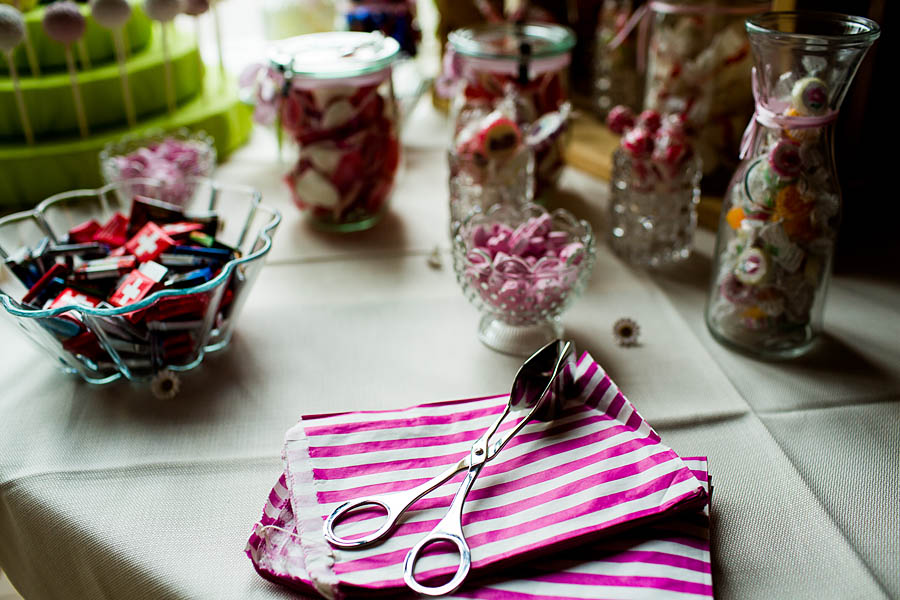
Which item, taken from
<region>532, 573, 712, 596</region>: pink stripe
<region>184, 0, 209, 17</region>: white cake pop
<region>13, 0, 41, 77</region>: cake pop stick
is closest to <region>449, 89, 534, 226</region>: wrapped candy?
<region>184, 0, 209, 17</region>: white cake pop

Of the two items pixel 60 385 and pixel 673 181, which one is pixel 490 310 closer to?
pixel 673 181

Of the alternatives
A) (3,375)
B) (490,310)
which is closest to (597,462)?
(490,310)

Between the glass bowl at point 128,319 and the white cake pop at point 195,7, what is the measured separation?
1.13 feet

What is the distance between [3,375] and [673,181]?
0.76m

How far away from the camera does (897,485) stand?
59cm

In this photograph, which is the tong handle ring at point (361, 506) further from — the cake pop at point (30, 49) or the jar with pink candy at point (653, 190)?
the cake pop at point (30, 49)

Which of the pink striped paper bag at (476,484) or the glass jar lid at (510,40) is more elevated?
the glass jar lid at (510,40)

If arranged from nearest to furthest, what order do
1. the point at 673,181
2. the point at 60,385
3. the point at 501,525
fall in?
the point at 501,525
the point at 60,385
the point at 673,181

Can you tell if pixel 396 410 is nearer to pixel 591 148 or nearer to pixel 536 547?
pixel 536 547

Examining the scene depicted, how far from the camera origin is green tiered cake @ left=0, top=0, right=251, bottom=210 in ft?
3.43

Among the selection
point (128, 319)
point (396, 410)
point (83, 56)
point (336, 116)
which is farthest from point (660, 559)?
point (83, 56)

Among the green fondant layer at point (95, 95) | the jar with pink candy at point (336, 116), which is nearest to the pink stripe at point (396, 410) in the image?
the jar with pink candy at point (336, 116)

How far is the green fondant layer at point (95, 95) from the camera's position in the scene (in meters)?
1.05

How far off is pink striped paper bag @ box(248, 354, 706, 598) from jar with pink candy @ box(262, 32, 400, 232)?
45cm
